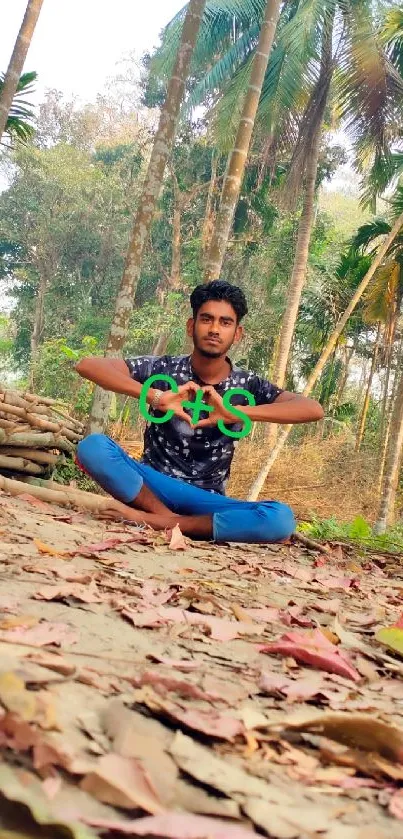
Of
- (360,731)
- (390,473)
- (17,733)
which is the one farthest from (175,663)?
(390,473)

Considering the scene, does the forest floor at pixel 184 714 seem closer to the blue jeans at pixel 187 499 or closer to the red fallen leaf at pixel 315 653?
the red fallen leaf at pixel 315 653

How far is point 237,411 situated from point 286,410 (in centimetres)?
32

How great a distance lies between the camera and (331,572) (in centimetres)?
296

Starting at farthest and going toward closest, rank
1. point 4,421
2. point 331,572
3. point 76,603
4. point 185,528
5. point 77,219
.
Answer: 1. point 77,219
2. point 4,421
3. point 185,528
4. point 331,572
5. point 76,603

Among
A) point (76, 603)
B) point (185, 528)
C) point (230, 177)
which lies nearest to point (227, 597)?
point (76, 603)

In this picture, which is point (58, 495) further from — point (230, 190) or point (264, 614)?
point (230, 190)

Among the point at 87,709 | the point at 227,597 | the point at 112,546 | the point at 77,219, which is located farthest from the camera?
the point at 77,219

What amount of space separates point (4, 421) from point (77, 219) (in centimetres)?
1711

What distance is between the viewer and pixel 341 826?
652mm

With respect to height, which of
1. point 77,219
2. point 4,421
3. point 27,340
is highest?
point 77,219

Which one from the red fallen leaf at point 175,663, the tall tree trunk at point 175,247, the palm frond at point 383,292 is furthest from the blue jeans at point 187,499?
the tall tree trunk at point 175,247

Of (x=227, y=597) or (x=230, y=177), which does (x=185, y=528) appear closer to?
(x=227, y=597)

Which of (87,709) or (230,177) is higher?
(230,177)

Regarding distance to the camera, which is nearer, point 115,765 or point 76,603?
point 115,765
